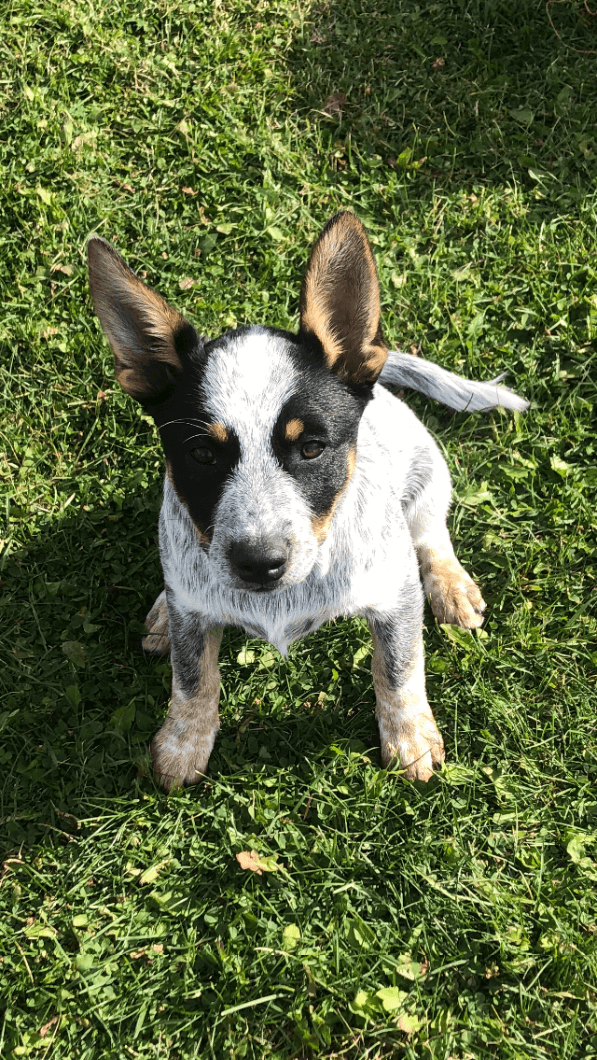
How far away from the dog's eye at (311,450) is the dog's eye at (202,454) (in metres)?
0.29

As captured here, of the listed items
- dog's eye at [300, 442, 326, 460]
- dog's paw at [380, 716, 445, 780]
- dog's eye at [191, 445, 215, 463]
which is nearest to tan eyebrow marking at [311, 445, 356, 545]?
dog's eye at [300, 442, 326, 460]

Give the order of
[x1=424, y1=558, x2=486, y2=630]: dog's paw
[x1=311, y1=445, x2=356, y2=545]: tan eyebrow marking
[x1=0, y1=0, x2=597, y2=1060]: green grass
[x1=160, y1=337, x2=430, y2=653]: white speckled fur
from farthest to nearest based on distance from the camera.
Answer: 1. [x1=424, y1=558, x2=486, y2=630]: dog's paw
2. [x1=0, y1=0, x2=597, y2=1060]: green grass
3. [x1=311, y1=445, x2=356, y2=545]: tan eyebrow marking
4. [x1=160, y1=337, x2=430, y2=653]: white speckled fur

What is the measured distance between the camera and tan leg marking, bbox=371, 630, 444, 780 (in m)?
3.47

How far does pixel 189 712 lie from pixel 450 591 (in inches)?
52.1

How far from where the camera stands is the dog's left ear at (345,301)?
247 cm

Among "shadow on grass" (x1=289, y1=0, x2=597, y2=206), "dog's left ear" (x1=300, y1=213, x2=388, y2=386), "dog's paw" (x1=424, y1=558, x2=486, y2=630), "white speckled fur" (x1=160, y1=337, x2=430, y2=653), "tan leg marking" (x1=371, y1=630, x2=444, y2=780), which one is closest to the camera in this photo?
"dog's left ear" (x1=300, y1=213, x2=388, y2=386)

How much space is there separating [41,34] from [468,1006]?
5.91 metres

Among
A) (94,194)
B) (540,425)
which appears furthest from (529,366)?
(94,194)

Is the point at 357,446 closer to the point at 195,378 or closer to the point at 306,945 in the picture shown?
the point at 195,378

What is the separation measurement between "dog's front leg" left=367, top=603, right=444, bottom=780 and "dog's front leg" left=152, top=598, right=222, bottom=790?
0.68 metres

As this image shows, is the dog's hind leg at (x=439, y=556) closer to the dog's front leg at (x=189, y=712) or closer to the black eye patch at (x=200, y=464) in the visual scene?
the dog's front leg at (x=189, y=712)

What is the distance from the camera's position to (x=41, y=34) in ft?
17.6

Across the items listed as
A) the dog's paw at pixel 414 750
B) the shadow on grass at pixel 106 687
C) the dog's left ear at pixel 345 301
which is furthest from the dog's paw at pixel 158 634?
the dog's left ear at pixel 345 301

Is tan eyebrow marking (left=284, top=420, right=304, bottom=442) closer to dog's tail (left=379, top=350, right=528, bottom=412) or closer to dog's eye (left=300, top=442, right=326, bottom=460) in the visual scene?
dog's eye (left=300, top=442, right=326, bottom=460)
